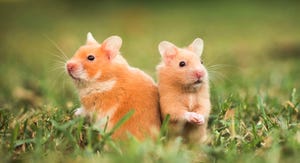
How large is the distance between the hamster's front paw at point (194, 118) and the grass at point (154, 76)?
227 mm

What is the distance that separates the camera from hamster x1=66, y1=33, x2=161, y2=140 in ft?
15.3

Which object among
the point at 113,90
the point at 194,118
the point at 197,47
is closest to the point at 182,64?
the point at 197,47

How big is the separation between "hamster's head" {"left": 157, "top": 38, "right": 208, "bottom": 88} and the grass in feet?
1.23

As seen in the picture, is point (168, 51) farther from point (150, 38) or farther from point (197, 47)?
point (150, 38)

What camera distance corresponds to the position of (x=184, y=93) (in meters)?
4.79

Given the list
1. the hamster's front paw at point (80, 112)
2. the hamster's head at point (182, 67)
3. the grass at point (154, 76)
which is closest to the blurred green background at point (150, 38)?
the grass at point (154, 76)

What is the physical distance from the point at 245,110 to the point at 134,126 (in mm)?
1475

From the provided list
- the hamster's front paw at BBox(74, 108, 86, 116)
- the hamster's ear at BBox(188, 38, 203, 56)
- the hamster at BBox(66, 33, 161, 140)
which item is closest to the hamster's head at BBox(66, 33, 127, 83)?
the hamster at BBox(66, 33, 161, 140)

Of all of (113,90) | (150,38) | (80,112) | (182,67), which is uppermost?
(182,67)

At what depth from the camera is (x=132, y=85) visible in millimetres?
4789

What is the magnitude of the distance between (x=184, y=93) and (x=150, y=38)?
30.4ft

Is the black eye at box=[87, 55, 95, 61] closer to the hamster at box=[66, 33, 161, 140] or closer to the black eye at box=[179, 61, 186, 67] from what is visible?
the hamster at box=[66, 33, 161, 140]

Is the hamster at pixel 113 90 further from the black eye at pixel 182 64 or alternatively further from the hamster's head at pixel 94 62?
the black eye at pixel 182 64

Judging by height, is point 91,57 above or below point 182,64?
above
